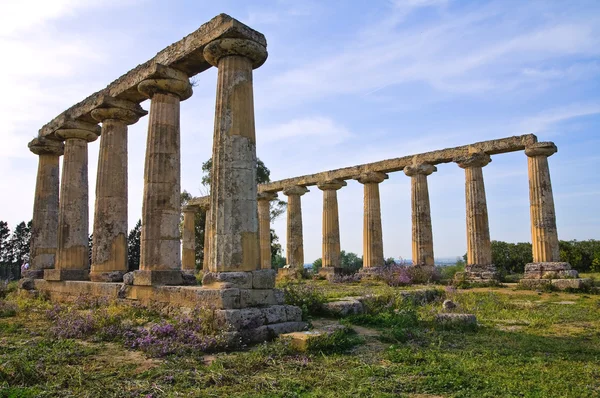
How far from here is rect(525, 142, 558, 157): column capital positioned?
21.0 meters

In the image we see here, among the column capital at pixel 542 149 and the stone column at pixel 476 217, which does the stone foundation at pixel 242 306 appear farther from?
the column capital at pixel 542 149

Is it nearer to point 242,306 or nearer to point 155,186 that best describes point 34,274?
point 155,186

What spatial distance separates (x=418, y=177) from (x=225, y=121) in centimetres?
1683

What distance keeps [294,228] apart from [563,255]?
69.5ft

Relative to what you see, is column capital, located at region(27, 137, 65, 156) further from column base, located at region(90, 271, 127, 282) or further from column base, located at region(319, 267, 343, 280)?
column base, located at region(319, 267, 343, 280)

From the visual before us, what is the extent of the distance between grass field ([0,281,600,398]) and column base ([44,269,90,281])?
479cm

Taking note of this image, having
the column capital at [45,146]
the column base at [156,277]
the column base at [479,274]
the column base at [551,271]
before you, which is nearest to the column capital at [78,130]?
the column capital at [45,146]

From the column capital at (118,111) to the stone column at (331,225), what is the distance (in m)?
15.3

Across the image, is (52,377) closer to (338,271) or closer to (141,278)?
(141,278)

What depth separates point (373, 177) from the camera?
1030 inches

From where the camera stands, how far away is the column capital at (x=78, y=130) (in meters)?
16.3

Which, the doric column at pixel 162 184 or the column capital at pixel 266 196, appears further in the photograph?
the column capital at pixel 266 196

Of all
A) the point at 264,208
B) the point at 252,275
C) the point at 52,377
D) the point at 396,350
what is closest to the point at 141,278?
the point at 252,275

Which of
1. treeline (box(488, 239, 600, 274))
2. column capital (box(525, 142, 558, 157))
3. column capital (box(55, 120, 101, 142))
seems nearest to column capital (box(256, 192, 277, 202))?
column capital (box(55, 120, 101, 142))
